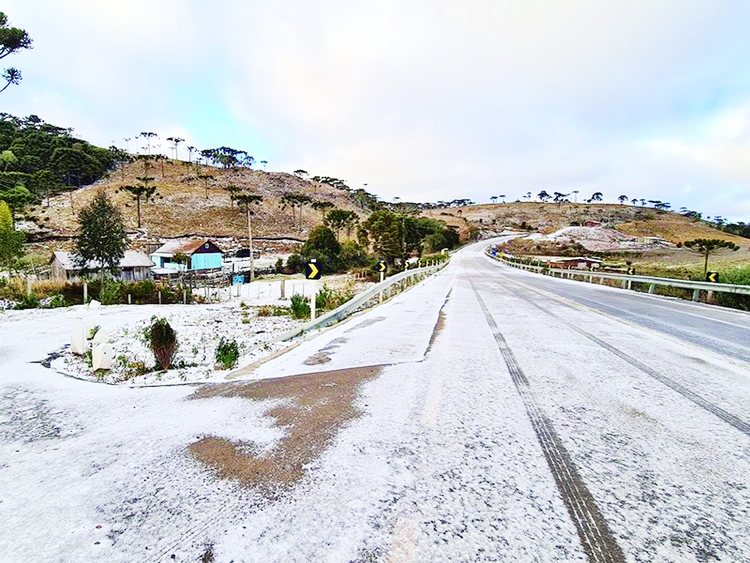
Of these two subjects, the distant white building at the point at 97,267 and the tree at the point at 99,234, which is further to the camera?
the distant white building at the point at 97,267

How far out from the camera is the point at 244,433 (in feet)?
9.93

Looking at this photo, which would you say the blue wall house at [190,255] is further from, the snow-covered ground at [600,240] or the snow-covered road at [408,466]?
the snow-covered ground at [600,240]

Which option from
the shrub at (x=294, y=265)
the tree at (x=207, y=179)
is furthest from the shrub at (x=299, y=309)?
the tree at (x=207, y=179)

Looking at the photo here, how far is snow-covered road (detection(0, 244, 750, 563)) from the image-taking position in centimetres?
188

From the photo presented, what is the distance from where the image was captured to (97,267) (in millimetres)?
35969

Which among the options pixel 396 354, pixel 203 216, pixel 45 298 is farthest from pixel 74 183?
pixel 396 354

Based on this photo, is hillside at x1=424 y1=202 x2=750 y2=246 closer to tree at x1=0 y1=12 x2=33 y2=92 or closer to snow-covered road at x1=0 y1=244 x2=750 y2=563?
tree at x1=0 y1=12 x2=33 y2=92

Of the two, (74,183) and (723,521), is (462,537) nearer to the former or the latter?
(723,521)

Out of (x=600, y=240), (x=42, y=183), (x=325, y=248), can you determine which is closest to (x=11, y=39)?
(x=325, y=248)

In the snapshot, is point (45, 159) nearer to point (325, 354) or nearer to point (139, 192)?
point (139, 192)

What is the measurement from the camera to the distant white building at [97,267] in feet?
121

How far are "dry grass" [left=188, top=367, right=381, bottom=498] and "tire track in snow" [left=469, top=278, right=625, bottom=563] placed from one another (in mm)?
1570

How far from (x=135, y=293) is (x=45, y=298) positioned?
14.0ft

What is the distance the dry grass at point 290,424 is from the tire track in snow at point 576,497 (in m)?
1.57
